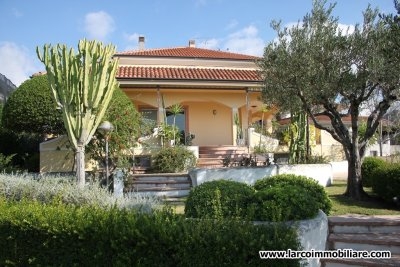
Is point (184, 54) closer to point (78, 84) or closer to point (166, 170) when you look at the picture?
point (166, 170)

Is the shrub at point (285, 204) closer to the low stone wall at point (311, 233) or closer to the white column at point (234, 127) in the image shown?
the low stone wall at point (311, 233)

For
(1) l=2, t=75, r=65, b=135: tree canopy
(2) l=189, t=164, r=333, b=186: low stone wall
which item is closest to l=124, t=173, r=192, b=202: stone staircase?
(2) l=189, t=164, r=333, b=186: low stone wall

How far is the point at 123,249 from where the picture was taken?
14.6 feet

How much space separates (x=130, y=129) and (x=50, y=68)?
12.3 ft

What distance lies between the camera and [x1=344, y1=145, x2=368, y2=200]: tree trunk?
1095 centimetres

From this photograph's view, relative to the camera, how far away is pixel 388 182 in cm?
1009

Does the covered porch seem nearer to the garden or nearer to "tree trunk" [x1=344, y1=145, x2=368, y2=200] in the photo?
the garden

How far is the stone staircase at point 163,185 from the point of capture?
1198 centimetres

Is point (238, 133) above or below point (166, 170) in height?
above

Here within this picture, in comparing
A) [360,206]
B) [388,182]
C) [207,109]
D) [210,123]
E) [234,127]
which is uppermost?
[207,109]

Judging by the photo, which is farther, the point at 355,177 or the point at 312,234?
the point at 355,177

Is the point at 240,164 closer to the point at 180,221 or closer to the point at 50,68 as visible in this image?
the point at 50,68

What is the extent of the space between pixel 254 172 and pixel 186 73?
22.4 ft

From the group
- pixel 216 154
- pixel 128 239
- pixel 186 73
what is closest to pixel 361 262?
pixel 128 239
